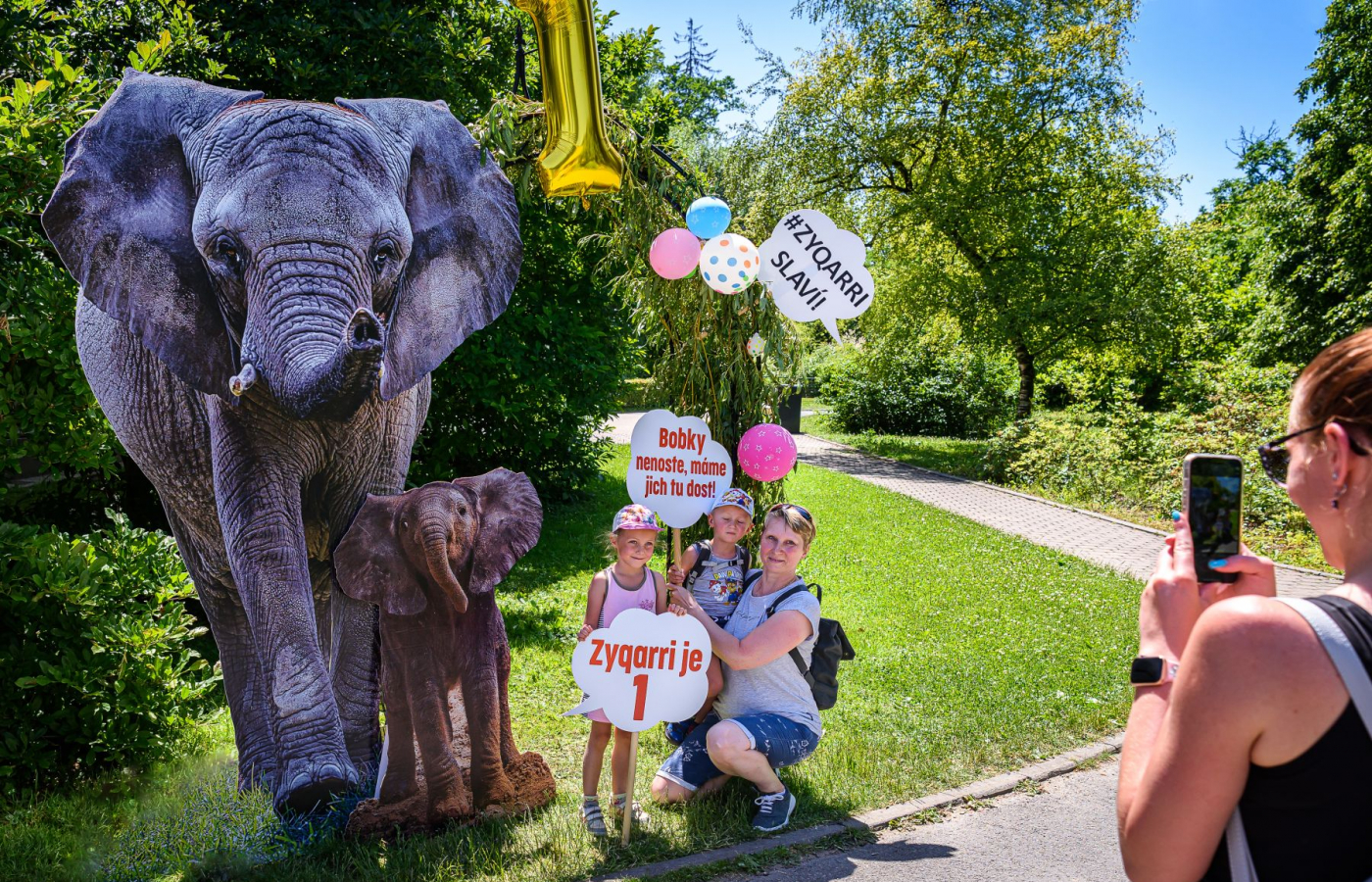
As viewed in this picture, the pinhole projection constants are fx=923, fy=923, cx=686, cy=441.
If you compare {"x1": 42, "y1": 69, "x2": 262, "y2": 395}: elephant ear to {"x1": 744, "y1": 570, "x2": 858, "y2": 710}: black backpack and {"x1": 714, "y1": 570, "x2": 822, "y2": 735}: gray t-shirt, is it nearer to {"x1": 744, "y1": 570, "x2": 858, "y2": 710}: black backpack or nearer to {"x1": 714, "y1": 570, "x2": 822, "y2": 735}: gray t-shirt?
{"x1": 714, "y1": 570, "x2": 822, "y2": 735}: gray t-shirt

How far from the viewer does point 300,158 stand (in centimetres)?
385

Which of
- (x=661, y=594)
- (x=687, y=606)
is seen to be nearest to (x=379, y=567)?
(x=661, y=594)

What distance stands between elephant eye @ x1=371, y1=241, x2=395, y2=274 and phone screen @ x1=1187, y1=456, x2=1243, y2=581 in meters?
3.24

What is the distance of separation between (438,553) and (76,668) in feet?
6.56

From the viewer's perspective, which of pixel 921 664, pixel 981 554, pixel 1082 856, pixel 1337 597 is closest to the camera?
pixel 1337 597

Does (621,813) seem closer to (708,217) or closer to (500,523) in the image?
(500,523)

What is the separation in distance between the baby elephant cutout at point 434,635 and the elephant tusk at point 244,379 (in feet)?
2.78

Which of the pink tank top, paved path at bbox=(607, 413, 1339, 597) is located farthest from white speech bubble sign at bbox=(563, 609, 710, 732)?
paved path at bbox=(607, 413, 1339, 597)

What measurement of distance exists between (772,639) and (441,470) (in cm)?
639

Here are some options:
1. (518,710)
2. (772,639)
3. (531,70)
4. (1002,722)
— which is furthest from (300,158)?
(531,70)

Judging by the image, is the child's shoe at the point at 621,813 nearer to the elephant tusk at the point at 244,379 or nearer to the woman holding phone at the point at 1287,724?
the elephant tusk at the point at 244,379

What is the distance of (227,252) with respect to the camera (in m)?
3.77

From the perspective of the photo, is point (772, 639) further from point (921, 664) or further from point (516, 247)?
point (921, 664)

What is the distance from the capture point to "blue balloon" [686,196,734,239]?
15.3 ft
